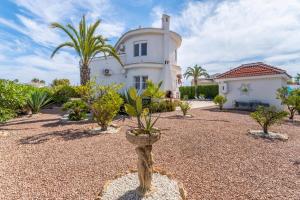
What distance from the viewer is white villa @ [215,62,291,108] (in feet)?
52.8

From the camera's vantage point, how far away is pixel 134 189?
3684mm

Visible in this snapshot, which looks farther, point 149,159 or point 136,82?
point 136,82

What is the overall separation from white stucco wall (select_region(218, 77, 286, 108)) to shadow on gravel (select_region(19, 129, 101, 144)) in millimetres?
15395

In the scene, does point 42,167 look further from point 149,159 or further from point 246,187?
point 246,187

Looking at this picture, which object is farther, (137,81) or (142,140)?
(137,81)

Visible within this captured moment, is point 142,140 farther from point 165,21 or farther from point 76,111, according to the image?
point 165,21

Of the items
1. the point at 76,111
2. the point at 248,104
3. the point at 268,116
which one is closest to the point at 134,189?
the point at 268,116

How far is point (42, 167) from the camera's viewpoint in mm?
4922

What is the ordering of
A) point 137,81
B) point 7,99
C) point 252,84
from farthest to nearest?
point 137,81
point 252,84
point 7,99

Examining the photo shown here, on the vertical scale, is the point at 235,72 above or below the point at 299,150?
above

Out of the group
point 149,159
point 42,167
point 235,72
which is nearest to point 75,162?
point 42,167

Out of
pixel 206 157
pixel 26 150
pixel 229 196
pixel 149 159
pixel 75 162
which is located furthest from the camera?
pixel 26 150

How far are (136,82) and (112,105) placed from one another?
11.8 m

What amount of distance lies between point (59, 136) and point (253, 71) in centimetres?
1767
